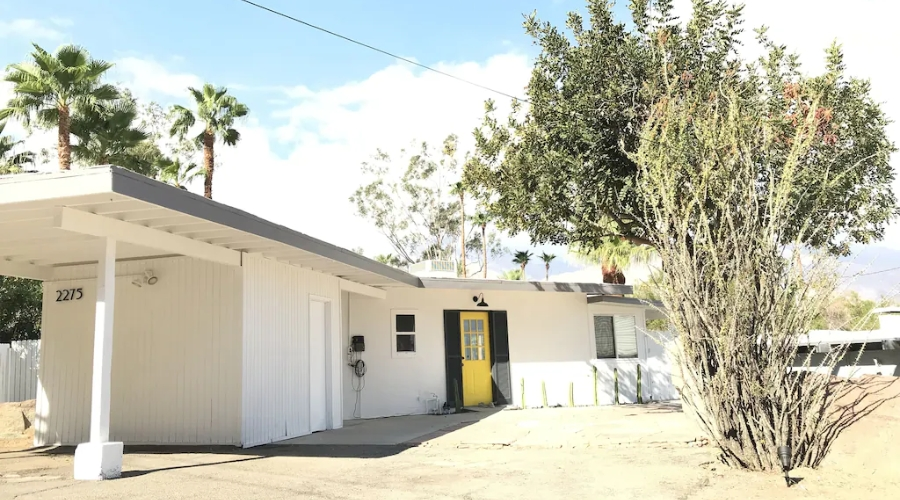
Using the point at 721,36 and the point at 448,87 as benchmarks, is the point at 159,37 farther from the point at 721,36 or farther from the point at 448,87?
the point at 721,36

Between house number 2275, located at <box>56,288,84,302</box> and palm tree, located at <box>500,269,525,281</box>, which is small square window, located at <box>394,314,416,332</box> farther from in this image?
palm tree, located at <box>500,269,525,281</box>

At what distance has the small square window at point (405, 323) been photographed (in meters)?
13.0

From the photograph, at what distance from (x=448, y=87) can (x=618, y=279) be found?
924cm

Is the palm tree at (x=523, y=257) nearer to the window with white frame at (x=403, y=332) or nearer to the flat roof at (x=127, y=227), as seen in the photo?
the window with white frame at (x=403, y=332)

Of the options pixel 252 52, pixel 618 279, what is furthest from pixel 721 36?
pixel 618 279

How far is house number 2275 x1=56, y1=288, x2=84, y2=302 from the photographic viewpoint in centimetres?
934

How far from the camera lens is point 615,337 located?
1469 centimetres

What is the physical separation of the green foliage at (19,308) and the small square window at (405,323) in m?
12.7

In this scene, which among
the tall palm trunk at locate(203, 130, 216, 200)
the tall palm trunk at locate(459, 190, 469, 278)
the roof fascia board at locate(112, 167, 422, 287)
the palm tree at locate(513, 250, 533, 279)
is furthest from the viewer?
the palm tree at locate(513, 250, 533, 279)

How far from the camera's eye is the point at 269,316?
8.80 meters

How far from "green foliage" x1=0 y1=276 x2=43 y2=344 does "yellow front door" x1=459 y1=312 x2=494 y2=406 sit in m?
13.7

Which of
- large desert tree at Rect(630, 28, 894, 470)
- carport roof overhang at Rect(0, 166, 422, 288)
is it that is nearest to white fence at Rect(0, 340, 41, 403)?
carport roof overhang at Rect(0, 166, 422, 288)

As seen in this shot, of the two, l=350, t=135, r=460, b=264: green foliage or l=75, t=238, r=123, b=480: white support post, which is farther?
l=350, t=135, r=460, b=264: green foliage

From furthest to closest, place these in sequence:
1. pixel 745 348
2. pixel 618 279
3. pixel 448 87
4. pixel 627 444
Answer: pixel 618 279 → pixel 448 87 → pixel 627 444 → pixel 745 348
